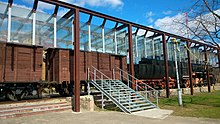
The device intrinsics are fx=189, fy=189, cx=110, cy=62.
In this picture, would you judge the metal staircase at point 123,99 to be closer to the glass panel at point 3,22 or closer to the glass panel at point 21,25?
the glass panel at point 21,25

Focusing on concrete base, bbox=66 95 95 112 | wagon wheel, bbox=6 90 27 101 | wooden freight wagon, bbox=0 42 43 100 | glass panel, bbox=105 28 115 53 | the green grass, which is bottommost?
the green grass

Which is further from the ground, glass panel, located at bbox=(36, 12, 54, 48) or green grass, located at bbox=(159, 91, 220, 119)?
glass panel, located at bbox=(36, 12, 54, 48)

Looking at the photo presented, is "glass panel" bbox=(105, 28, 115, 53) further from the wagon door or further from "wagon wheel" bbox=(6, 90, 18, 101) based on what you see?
"wagon wheel" bbox=(6, 90, 18, 101)

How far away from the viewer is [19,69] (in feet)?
33.8

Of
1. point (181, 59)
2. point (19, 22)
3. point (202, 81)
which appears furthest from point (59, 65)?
point (202, 81)

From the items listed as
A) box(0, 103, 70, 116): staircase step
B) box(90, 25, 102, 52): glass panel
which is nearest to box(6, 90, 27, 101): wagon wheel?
box(0, 103, 70, 116): staircase step

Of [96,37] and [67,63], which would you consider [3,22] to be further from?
[96,37]

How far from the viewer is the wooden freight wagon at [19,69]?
9852mm

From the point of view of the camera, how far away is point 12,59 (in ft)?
33.3

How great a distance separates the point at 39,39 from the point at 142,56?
11.5 meters

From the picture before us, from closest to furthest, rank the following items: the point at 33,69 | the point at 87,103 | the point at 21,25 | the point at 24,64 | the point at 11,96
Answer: the point at 11,96
the point at 87,103
the point at 24,64
the point at 33,69
the point at 21,25

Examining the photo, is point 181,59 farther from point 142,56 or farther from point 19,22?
point 19,22

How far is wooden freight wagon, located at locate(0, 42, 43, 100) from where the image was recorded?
32.3ft

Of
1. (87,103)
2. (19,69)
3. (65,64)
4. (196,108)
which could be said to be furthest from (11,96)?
(196,108)
